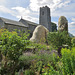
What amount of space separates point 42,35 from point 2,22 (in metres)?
12.0

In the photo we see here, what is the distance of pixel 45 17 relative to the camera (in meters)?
34.4

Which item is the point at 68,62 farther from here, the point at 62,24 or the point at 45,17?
the point at 45,17

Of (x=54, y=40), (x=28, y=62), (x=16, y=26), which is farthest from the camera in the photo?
(x=16, y=26)

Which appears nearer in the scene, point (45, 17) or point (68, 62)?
point (68, 62)

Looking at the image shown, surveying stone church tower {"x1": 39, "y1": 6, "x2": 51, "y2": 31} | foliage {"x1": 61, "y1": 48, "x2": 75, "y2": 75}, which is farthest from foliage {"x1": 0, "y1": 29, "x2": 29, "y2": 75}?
stone church tower {"x1": 39, "y1": 6, "x2": 51, "y2": 31}

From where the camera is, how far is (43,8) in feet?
116

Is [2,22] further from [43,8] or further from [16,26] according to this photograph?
[43,8]

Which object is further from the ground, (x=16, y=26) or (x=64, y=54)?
(x=16, y=26)

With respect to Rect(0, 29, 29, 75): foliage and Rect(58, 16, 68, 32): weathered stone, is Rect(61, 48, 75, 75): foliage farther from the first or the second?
Rect(58, 16, 68, 32): weathered stone

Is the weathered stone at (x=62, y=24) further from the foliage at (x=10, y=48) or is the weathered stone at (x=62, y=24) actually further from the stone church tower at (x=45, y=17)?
the stone church tower at (x=45, y=17)

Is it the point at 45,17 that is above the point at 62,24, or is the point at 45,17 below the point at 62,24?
above

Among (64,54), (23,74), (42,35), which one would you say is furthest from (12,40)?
(42,35)

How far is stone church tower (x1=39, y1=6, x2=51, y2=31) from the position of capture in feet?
112

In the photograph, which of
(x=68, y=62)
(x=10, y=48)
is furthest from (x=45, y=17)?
(x=68, y=62)
